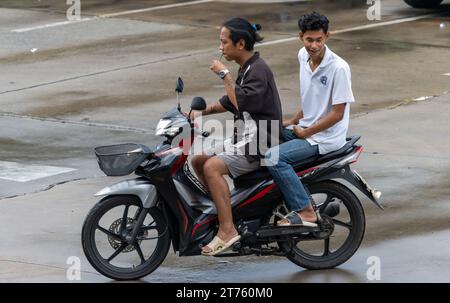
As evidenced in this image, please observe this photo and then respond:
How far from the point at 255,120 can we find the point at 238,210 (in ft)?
2.12

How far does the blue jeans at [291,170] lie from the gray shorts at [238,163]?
0.12 meters

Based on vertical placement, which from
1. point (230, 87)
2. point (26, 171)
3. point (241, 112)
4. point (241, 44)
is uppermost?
point (241, 44)

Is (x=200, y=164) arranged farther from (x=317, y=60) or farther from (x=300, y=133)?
(x=317, y=60)

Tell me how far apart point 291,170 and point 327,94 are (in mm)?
603

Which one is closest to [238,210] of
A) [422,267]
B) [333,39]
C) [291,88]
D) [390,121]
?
[422,267]

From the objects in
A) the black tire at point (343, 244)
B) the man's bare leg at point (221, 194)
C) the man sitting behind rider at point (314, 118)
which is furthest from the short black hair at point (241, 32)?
the black tire at point (343, 244)

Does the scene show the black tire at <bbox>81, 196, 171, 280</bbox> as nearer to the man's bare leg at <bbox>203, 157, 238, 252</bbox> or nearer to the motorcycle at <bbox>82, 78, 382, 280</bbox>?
the motorcycle at <bbox>82, 78, 382, 280</bbox>

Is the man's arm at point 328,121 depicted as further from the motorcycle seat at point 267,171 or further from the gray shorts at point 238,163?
the gray shorts at point 238,163

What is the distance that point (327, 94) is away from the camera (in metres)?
8.09

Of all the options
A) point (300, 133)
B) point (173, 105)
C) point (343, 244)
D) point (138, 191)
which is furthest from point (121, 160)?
point (173, 105)

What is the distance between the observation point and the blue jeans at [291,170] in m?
7.91

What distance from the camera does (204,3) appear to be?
2189 centimetres
